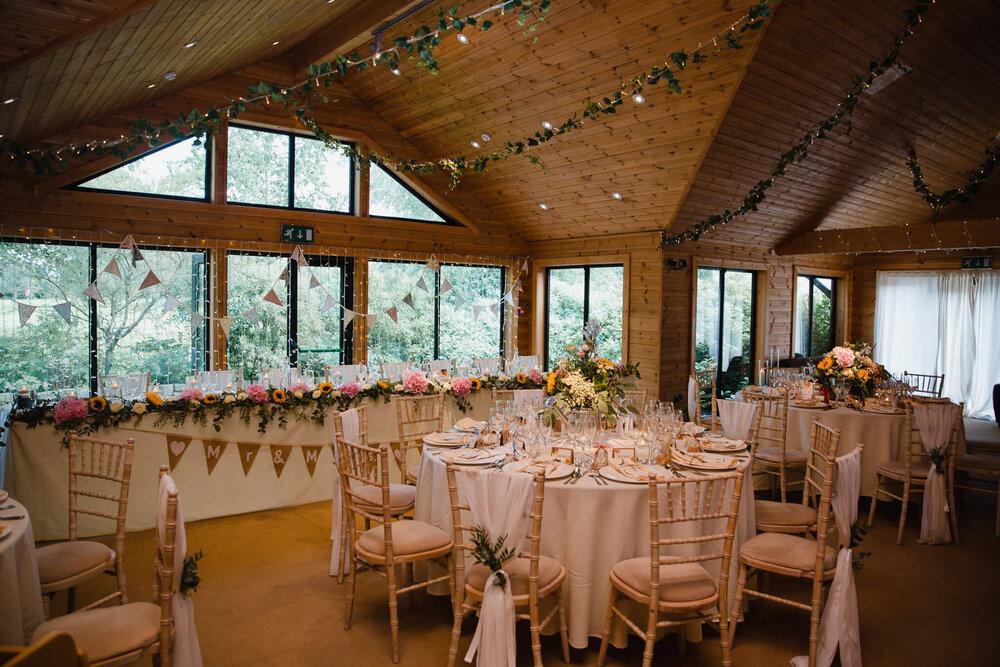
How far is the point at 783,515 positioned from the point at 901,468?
6.23ft

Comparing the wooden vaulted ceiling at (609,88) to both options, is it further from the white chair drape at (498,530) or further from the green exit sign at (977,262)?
the white chair drape at (498,530)

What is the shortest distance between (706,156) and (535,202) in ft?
9.00

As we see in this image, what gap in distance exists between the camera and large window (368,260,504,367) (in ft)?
28.6

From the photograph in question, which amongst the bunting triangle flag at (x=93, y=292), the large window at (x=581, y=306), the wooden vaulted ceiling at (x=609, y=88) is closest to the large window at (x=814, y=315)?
the wooden vaulted ceiling at (x=609, y=88)

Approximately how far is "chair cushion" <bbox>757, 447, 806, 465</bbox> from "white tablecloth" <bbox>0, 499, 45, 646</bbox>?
4778mm

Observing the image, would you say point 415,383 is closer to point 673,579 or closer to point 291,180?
point 673,579

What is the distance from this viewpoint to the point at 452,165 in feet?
24.4

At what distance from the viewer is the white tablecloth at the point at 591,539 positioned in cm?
304

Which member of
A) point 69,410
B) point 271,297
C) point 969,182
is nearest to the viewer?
point 69,410

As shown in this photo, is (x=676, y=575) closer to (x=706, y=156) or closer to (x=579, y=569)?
(x=579, y=569)

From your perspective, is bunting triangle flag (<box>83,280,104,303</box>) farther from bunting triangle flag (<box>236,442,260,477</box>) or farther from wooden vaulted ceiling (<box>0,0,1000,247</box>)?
bunting triangle flag (<box>236,442,260,477</box>)

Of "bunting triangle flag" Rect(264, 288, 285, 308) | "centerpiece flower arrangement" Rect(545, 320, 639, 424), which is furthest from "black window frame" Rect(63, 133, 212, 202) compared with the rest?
"centerpiece flower arrangement" Rect(545, 320, 639, 424)

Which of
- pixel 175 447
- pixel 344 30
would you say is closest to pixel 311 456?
pixel 175 447

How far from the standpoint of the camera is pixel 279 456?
5.27m
